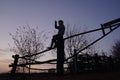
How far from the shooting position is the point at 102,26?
28.5ft

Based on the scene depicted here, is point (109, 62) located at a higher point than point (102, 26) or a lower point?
lower

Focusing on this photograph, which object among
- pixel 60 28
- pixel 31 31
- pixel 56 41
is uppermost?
pixel 31 31

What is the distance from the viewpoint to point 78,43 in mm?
40781

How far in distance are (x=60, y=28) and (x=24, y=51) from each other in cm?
2815

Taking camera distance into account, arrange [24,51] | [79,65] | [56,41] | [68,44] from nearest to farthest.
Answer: [56,41] → [79,65] → [24,51] → [68,44]

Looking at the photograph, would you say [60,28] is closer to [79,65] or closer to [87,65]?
[79,65]

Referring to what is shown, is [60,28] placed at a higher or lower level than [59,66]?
higher

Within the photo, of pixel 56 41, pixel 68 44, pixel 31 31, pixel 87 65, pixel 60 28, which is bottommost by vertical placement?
pixel 87 65

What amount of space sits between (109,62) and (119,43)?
5428cm

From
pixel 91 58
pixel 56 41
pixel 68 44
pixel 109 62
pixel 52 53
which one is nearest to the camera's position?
pixel 56 41

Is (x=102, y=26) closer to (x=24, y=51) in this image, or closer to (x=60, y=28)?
(x=60, y=28)

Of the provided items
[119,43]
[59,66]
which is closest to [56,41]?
[59,66]

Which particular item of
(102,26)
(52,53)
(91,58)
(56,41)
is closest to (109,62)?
(91,58)

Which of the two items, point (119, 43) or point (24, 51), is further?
point (119, 43)
